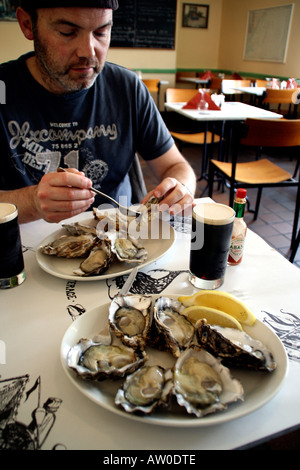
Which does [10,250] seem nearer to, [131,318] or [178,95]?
[131,318]

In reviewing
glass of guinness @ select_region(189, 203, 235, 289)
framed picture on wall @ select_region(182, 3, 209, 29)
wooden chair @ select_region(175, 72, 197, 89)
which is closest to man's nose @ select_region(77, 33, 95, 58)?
glass of guinness @ select_region(189, 203, 235, 289)

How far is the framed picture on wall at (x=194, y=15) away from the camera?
6633 millimetres

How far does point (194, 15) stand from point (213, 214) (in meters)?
7.56

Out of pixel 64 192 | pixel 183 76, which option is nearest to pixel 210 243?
pixel 64 192

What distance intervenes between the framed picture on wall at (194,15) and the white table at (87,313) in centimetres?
726

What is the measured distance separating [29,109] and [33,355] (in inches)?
40.2

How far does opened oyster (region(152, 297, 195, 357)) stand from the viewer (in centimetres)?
55

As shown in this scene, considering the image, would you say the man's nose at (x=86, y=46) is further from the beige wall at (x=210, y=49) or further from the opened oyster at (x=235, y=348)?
the beige wall at (x=210, y=49)

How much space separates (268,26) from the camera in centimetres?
565

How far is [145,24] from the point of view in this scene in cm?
605

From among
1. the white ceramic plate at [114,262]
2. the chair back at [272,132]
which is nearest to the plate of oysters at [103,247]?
the white ceramic plate at [114,262]

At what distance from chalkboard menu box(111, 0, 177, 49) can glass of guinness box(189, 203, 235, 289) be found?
637cm
